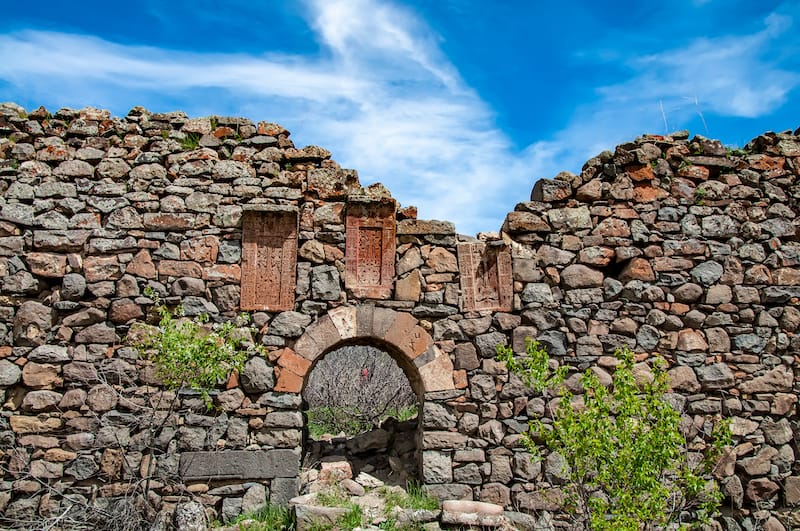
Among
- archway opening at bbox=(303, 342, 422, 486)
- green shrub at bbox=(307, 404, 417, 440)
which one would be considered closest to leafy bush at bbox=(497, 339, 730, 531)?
archway opening at bbox=(303, 342, 422, 486)

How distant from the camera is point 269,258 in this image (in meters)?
6.14

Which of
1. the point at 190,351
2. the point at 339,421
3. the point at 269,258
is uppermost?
the point at 269,258

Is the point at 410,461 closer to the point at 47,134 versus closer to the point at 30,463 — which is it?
the point at 30,463

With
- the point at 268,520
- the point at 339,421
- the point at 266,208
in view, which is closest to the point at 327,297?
the point at 266,208

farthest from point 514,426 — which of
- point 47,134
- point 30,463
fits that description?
point 47,134

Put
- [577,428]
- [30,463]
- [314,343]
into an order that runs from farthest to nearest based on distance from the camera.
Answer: [314,343] < [30,463] < [577,428]

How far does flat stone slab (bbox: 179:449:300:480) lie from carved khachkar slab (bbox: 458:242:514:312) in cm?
A: 220

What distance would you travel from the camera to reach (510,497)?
591 centimetres

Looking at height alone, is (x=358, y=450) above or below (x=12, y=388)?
below

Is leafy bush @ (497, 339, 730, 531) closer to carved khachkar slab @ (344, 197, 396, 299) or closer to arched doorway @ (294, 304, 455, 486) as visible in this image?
arched doorway @ (294, 304, 455, 486)

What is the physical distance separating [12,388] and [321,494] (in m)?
2.92

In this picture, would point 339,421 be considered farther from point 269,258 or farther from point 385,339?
point 269,258

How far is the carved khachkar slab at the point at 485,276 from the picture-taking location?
6.27 meters

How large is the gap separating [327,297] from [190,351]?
140 centimetres
